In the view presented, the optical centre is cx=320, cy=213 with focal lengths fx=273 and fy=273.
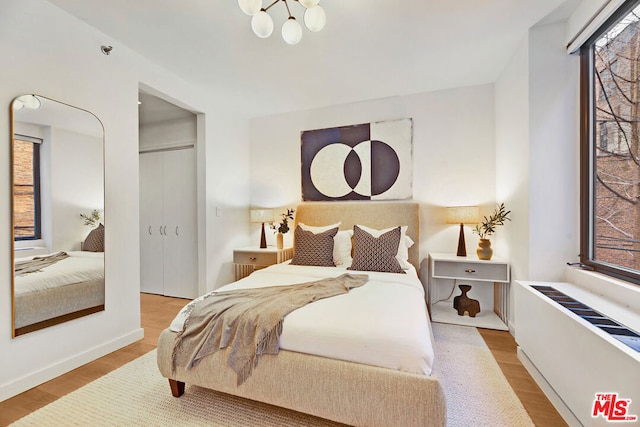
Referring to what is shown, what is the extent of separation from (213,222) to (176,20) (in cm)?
217

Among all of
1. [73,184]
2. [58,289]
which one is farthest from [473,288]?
[73,184]

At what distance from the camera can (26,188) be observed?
1.86 meters

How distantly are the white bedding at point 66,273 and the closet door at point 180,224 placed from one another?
143 cm

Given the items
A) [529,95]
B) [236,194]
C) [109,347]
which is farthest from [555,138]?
[109,347]

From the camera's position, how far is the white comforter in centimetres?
130

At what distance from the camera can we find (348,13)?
1.98m

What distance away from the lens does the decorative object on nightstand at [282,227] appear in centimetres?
366

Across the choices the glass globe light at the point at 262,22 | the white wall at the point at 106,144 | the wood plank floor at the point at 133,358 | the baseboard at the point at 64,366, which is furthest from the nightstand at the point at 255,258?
the glass globe light at the point at 262,22

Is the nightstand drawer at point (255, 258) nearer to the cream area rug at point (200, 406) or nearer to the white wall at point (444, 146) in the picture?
the cream area rug at point (200, 406)

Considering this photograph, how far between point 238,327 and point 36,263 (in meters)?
1.58

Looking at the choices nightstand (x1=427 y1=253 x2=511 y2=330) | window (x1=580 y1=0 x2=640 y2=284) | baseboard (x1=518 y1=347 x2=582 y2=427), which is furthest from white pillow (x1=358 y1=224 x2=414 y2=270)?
window (x1=580 y1=0 x2=640 y2=284)

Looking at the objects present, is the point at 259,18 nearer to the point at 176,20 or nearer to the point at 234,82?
the point at 176,20

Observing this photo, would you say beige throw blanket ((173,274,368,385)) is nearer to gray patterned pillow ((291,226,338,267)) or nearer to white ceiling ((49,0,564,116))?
gray patterned pillow ((291,226,338,267))

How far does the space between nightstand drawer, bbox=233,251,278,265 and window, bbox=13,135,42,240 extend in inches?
76.9
